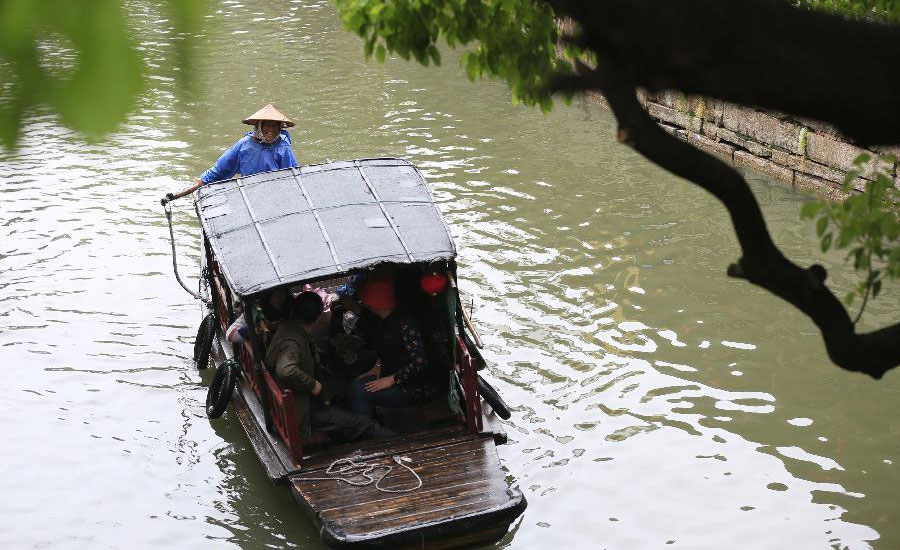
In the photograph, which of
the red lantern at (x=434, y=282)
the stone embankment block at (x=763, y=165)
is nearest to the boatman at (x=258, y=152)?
the red lantern at (x=434, y=282)

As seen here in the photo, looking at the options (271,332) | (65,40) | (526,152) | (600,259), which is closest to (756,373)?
(600,259)

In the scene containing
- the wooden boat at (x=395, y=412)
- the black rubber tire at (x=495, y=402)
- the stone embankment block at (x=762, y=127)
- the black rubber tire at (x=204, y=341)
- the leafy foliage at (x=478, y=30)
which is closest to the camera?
the leafy foliage at (x=478, y=30)

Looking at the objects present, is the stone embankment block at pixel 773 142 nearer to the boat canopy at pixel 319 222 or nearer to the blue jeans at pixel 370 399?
the boat canopy at pixel 319 222

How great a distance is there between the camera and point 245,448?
28.4ft

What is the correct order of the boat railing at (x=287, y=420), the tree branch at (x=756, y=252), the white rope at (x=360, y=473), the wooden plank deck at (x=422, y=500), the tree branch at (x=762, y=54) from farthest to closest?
the boat railing at (x=287, y=420) < the white rope at (x=360, y=473) < the wooden plank deck at (x=422, y=500) < the tree branch at (x=756, y=252) < the tree branch at (x=762, y=54)

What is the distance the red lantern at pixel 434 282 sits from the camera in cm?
767

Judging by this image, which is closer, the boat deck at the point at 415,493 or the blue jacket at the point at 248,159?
the boat deck at the point at 415,493

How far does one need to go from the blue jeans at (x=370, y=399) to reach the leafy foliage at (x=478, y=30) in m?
2.94

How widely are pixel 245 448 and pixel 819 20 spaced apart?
6709 mm

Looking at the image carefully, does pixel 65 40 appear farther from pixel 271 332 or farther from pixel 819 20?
pixel 271 332

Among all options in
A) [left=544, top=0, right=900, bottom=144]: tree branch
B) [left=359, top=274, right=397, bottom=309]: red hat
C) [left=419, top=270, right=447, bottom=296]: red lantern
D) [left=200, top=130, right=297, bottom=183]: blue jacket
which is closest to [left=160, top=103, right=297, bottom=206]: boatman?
[left=200, top=130, right=297, bottom=183]: blue jacket

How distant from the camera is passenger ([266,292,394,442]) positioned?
7.33 meters

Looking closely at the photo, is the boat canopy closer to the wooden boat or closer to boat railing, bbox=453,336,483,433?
the wooden boat

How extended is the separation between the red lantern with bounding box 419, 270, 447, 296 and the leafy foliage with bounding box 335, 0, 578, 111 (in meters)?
2.47
